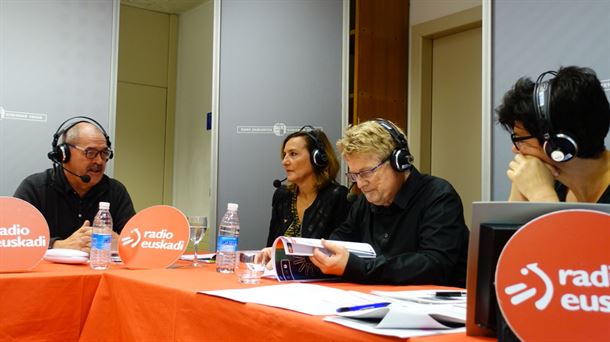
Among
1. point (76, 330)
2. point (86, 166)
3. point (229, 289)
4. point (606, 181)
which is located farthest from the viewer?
point (86, 166)

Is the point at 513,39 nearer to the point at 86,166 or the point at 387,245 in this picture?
the point at 387,245

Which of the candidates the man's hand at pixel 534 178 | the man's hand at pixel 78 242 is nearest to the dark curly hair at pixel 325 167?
the man's hand at pixel 78 242

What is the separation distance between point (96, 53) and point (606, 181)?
112 inches

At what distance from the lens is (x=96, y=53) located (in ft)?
11.5

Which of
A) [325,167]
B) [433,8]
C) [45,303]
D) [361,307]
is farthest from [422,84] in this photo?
[361,307]

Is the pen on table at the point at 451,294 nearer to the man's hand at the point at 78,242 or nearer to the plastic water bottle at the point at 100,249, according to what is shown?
the plastic water bottle at the point at 100,249

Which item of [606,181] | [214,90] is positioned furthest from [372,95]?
[606,181]

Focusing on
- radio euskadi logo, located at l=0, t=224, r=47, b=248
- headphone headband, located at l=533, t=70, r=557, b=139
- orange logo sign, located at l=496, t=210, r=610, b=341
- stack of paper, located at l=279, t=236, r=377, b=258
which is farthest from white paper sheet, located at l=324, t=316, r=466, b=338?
radio euskadi logo, located at l=0, t=224, r=47, b=248

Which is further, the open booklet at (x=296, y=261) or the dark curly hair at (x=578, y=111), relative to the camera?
the open booklet at (x=296, y=261)

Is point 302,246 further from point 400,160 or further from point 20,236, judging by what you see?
point 20,236

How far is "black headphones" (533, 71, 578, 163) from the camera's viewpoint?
1480mm

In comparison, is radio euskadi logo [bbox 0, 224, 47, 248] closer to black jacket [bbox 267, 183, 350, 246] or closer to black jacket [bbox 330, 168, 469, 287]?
black jacket [bbox 330, 168, 469, 287]

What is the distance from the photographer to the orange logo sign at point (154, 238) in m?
1.95

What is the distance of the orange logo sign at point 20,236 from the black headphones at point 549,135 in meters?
1.45
